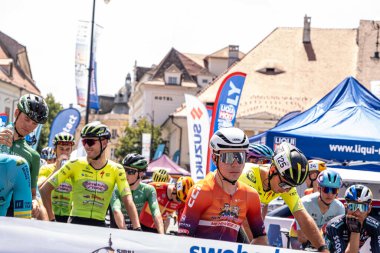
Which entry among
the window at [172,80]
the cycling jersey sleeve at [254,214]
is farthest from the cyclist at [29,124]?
the window at [172,80]

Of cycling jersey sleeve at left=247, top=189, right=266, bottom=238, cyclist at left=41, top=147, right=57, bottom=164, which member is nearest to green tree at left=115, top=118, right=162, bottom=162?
cyclist at left=41, top=147, right=57, bottom=164

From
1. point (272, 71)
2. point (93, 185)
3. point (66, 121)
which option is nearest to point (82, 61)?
point (66, 121)

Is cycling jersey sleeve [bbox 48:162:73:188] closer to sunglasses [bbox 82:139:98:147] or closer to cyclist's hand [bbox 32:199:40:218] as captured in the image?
sunglasses [bbox 82:139:98:147]

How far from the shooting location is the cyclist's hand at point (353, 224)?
813 cm

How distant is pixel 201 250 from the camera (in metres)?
5.83

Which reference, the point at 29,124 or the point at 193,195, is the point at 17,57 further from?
the point at 193,195

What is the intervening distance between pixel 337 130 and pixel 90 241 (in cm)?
1153

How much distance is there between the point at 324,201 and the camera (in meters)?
9.52

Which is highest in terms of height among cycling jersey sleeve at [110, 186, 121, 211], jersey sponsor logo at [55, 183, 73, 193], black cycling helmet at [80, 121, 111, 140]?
black cycling helmet at [80, 121, 111, 140]

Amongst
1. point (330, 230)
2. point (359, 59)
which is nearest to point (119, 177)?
point (330, 230)

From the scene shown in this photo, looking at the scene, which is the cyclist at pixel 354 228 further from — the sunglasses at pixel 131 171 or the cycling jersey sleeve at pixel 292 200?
the sunglasses at pixel 131 171

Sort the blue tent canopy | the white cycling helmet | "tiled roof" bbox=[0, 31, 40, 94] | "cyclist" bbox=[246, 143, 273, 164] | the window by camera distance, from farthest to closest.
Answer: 1. the window
2. "tiled roof" bbox=[0, 31, 40, 94]
3. the blue tent canopy
4. "cyclist" bbox=[246, 143, 273, 164]
5. the white cycling helmet

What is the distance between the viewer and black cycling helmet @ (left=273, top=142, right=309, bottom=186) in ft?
21.1

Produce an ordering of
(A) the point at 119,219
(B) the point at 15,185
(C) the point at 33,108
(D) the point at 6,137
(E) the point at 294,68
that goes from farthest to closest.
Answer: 1. (E) the point at 294,68
2. (A) the point at 119,219
3. (C) the point at 33,108
4. (D) the point at 6,137
5. (B) the point at 15,185
